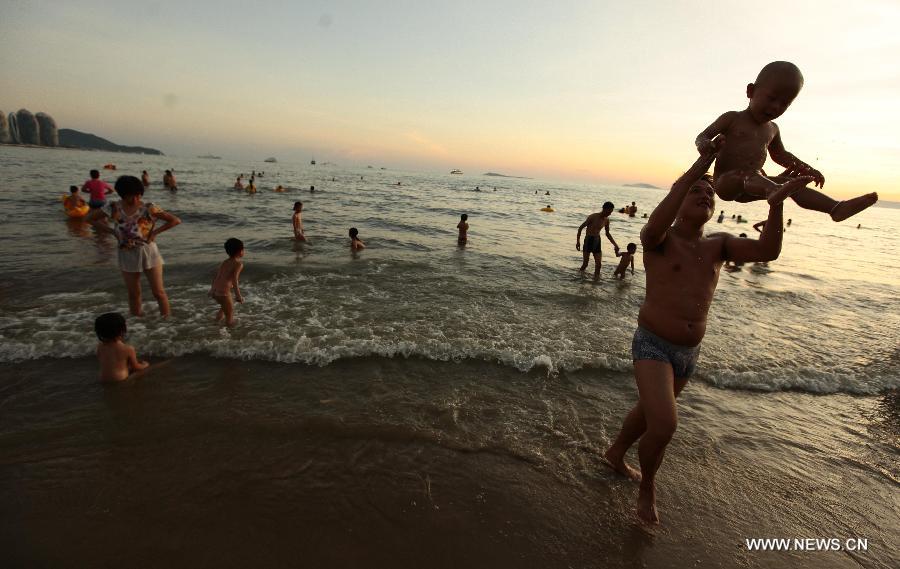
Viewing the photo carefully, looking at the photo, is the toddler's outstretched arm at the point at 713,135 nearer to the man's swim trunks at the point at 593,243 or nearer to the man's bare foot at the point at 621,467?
the man's bare foot at the point at 621,467

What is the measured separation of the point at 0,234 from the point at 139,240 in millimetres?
10588

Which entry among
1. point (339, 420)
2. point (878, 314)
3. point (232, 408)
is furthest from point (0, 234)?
point (878, 314)

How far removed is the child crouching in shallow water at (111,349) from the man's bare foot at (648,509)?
5.35 metres

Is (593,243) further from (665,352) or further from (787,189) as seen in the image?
(787,189)

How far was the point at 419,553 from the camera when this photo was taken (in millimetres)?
2664

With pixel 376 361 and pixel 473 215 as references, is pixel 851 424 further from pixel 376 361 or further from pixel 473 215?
pixel 473 215

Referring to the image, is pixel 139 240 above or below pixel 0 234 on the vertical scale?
above

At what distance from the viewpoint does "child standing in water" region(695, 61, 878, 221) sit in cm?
249

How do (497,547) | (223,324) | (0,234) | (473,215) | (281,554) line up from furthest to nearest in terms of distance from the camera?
(473,215)
(0,234)
(223,324)
(497,547)
(281,554)

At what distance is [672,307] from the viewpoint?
2895 mm

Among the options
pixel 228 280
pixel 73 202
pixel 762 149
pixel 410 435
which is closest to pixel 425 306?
pixel 228 280

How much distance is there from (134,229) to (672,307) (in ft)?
21.0

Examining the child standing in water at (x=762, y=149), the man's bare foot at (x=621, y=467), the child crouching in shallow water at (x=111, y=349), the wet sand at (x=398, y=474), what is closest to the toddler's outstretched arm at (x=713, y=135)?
the child standing in water at (x=762, y=149)

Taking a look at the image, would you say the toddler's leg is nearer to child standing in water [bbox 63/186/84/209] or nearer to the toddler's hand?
the toddler's hand
